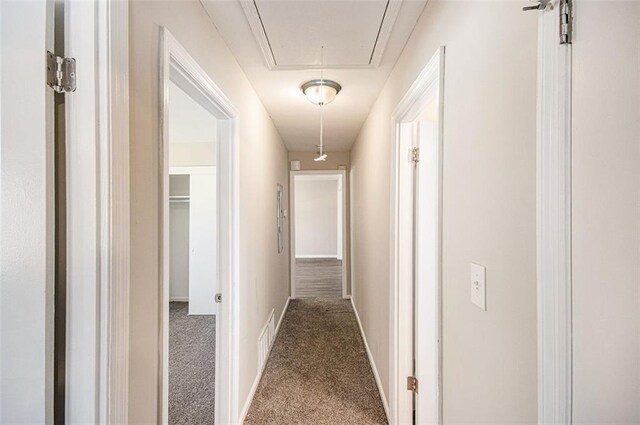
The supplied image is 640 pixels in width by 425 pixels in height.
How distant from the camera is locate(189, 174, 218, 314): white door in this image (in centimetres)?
378

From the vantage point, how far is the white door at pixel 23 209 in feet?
2.20

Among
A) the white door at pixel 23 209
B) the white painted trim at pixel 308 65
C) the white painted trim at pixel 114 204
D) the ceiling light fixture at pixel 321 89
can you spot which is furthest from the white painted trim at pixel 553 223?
the ceiling light fixture at pixel 321 89

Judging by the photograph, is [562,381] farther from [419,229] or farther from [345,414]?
[345,414]

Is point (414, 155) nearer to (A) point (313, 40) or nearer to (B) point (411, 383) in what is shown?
(A) point (313, 40)

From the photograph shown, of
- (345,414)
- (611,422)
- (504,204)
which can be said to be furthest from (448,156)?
(345,414)

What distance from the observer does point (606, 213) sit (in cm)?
47

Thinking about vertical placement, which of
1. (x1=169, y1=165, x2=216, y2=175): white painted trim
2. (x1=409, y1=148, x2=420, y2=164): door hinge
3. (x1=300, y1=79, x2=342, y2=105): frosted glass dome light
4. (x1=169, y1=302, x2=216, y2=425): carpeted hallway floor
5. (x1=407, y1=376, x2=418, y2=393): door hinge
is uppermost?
(x1=300, y1=79, x2=342, y2=105): frosted glass dome light

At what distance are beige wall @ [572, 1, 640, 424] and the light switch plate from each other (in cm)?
28

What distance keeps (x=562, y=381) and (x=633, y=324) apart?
0.59 ft

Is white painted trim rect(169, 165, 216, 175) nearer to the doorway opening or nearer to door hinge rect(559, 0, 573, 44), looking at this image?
the doorway opening

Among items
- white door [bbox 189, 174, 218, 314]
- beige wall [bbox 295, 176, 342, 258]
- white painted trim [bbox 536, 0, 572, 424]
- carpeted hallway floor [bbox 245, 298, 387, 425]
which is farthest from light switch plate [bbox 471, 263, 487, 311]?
beige wall [bbox 295, 176, 342, 258]

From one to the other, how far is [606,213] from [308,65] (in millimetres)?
1702

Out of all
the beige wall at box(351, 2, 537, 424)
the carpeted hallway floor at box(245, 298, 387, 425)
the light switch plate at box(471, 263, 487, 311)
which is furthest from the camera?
the carpeted hallway floor at box(245, 298, 387, 425)

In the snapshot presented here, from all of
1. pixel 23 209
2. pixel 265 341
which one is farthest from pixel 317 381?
pixel 23 209
